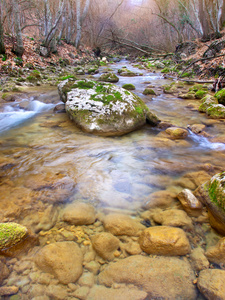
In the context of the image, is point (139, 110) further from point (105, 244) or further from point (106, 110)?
point (105, 244)

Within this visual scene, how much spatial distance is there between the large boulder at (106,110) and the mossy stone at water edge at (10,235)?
9.30 feet

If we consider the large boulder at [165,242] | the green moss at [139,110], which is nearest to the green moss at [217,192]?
the large boulder at [165,242]

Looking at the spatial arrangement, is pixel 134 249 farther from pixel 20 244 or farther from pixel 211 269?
pixel 20 244

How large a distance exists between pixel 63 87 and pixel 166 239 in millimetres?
5130

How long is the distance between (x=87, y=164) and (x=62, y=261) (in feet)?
6.16

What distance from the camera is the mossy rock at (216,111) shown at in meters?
5.39

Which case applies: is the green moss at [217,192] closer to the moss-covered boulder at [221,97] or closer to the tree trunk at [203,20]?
the moss-covered boulder at [221,97]

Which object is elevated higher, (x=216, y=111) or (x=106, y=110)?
(x=106, y=110)

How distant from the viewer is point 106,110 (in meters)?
4.40

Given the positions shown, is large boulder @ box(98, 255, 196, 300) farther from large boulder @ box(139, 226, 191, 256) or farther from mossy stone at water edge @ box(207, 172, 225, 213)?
mossy stone at water edge @ box(207, 172, 225, 213)

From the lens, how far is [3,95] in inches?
273

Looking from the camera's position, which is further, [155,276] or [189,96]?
[189,96]

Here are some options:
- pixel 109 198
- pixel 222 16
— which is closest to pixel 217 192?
pixel 109 198

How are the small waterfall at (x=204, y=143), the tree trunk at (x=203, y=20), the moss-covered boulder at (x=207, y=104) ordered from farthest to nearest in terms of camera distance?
1. the tree trunk at (x=203, y=20)
2. the moss-covered boulder at (x=207, y=104)
3. the small waterfall at (x=204, y=143)
